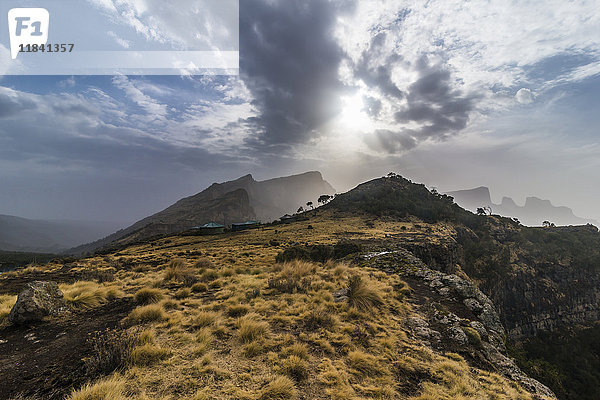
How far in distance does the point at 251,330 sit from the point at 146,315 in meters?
3.58

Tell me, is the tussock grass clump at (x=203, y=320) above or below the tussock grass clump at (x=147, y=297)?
below

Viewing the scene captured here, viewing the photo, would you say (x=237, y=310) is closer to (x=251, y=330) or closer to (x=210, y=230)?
(x=251, y=330)

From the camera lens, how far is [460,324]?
8.34m

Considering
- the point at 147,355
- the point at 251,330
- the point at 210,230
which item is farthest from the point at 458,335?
the point at 210,230

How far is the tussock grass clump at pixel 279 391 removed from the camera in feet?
13.8

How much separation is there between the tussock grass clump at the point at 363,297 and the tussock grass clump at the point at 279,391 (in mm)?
4794

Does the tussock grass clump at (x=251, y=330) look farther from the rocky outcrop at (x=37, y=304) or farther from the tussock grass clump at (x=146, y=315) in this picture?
the rocky outcrop at (x=37, y=304)

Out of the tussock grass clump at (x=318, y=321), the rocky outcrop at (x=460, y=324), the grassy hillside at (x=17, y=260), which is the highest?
the tussock grass clump at (x=318, y=321)

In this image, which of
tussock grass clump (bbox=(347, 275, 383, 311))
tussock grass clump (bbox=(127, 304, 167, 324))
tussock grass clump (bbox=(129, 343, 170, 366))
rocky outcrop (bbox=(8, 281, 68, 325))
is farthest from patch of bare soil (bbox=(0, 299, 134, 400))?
tussock grass clump (bbox=(347, 275, 383, 311))

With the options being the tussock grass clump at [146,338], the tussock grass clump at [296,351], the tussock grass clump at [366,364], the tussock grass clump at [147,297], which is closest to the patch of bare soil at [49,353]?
the tussock grass clump at [146,338]

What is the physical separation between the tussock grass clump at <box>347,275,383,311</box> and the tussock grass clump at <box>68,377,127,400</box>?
707 centimetres

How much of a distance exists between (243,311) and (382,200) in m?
88.5

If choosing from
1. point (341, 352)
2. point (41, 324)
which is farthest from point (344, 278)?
point (41, 324)

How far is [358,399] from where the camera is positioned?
445cm
